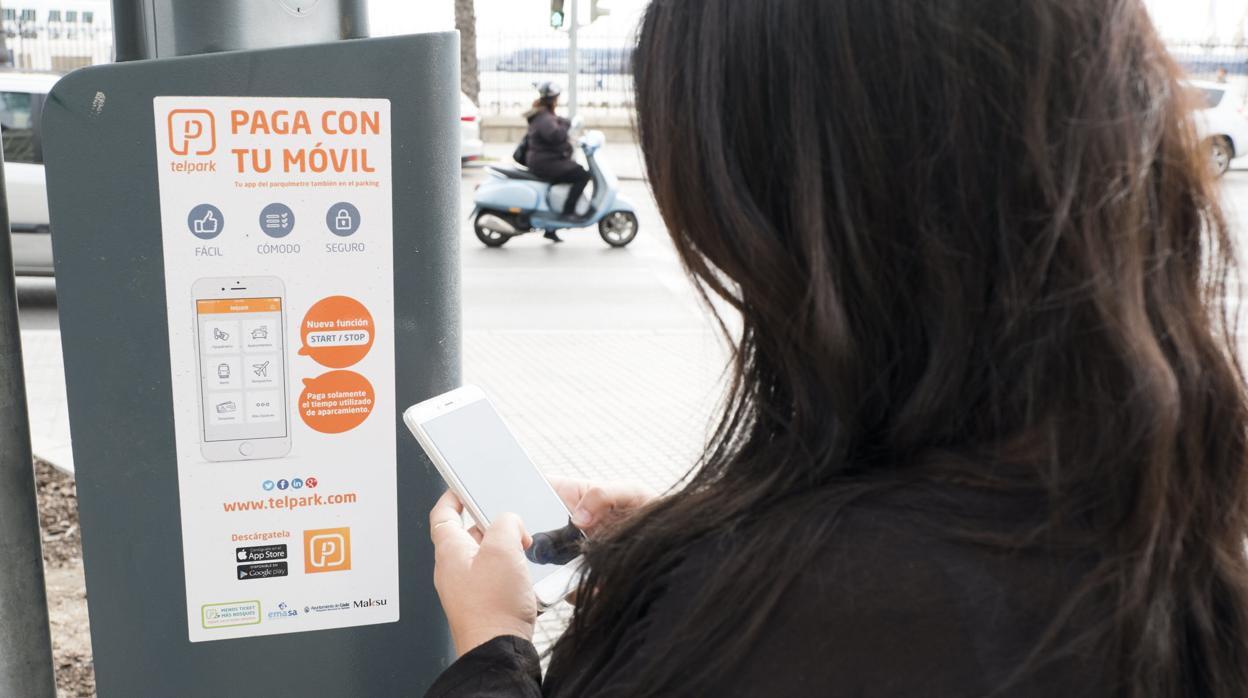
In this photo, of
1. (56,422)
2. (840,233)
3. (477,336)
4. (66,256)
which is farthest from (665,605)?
(477,336)

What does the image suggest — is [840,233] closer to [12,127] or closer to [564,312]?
[564,312]

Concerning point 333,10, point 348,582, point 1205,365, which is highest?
point 333,10

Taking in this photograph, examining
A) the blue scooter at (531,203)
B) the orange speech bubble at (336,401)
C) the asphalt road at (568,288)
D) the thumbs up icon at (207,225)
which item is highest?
the thumbs up icon at (207,225)

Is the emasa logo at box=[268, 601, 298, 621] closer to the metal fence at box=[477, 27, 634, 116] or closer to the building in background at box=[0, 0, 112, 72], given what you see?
the building in background at box=[0, 0, 112, 72]

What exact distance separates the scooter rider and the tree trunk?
33.1ft

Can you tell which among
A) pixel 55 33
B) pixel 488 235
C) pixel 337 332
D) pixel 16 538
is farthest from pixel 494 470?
pixel 55 33

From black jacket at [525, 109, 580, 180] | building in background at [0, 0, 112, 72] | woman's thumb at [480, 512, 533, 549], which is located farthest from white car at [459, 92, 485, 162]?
woman's thumb at [480, 512, 533, 549]

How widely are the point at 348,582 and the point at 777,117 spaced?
1038 millimetres

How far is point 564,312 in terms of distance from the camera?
8.30 metres

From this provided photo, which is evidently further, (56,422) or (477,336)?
(477,336)

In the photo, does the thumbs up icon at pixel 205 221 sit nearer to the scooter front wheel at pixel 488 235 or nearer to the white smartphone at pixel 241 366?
the white smartphone at pixel 241 366

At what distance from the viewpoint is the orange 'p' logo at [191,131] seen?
4.91 feet

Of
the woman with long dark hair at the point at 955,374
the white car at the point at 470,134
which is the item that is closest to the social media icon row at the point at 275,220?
the woman with long dark hair at the point at 955,374

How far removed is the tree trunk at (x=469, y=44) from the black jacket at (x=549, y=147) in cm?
1007
